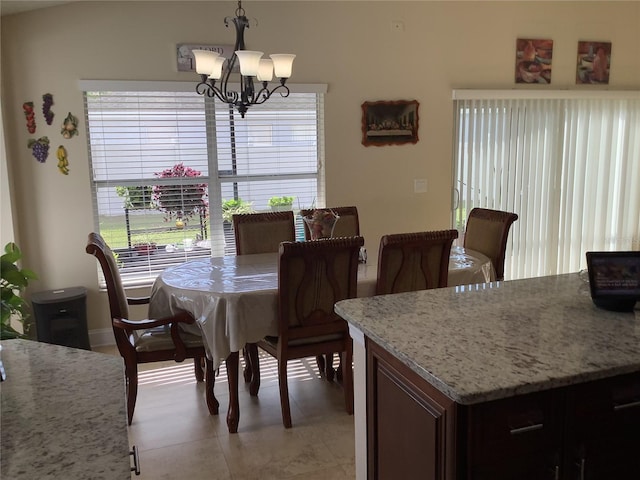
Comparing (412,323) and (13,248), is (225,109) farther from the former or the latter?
(412,323)

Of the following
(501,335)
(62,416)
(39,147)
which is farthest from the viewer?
(39,147)

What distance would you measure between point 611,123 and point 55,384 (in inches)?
227

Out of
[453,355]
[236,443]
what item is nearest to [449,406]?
[453,355]

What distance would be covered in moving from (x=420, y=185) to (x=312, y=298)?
241 centimetres

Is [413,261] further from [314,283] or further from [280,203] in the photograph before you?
[280,203]

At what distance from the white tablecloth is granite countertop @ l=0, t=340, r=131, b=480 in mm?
1387

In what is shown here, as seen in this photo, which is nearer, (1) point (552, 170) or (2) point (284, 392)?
(2) point (284, 392)

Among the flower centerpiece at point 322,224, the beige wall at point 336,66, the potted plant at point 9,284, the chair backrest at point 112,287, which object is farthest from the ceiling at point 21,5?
the flower centerpiece at point 322,224

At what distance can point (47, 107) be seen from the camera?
395 centimetres

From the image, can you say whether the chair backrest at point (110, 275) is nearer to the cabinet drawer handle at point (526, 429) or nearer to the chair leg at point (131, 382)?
the chair leg at point (131, 382)

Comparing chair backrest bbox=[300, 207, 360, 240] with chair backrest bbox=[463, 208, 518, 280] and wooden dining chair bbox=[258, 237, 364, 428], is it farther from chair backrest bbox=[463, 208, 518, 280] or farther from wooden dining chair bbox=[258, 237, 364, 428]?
wooden dining chair bbox=[258, 237, 364, 428]

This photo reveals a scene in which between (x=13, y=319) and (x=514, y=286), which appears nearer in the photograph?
→ (x=514, y=286)

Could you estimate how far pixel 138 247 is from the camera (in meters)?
4.34

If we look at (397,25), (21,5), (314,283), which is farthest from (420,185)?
(21,5)
